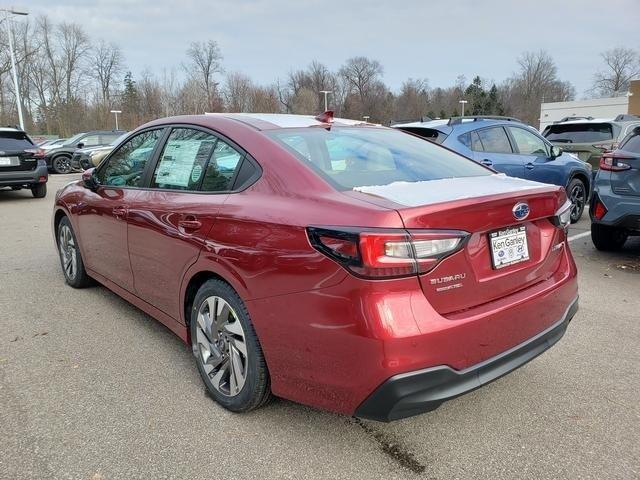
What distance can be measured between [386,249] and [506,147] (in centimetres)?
612

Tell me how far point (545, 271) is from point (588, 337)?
59.6 inches

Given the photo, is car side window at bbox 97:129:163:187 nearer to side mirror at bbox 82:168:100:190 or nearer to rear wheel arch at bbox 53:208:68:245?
side mirror at bbox 82:168:100:190

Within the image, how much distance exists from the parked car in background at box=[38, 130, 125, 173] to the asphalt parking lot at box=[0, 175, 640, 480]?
748 inches

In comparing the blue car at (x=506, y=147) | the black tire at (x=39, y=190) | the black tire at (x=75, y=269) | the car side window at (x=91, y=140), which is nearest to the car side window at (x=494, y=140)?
the blue car at (x=506, y=147)

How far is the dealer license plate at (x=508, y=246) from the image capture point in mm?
2326

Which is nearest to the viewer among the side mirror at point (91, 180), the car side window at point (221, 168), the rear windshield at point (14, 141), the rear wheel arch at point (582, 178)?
the car side window at point (221, 168)

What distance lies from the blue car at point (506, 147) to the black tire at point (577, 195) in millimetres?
16

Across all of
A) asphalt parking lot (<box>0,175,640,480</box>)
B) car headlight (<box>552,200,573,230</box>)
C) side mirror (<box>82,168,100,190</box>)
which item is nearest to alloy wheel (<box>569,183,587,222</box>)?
asphalt parking lot (<box>0,175,640,480</box>)

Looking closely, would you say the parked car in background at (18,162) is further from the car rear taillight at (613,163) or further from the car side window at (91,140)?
the car rear taillight at (613,163)

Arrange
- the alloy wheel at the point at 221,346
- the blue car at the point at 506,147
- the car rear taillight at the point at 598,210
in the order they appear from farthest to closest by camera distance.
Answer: the blue car at the point at 506,147
the car rear taillight at the point at 598,210
the alloy wheel at the point at 221,346

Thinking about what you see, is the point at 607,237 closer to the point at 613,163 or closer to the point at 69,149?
the point at 613,163

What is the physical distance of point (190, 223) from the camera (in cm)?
288

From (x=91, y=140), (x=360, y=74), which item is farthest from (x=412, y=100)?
(x=91, y=140)

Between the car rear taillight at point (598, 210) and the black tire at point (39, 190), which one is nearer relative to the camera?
the car rear taillight at point (598, 210)
